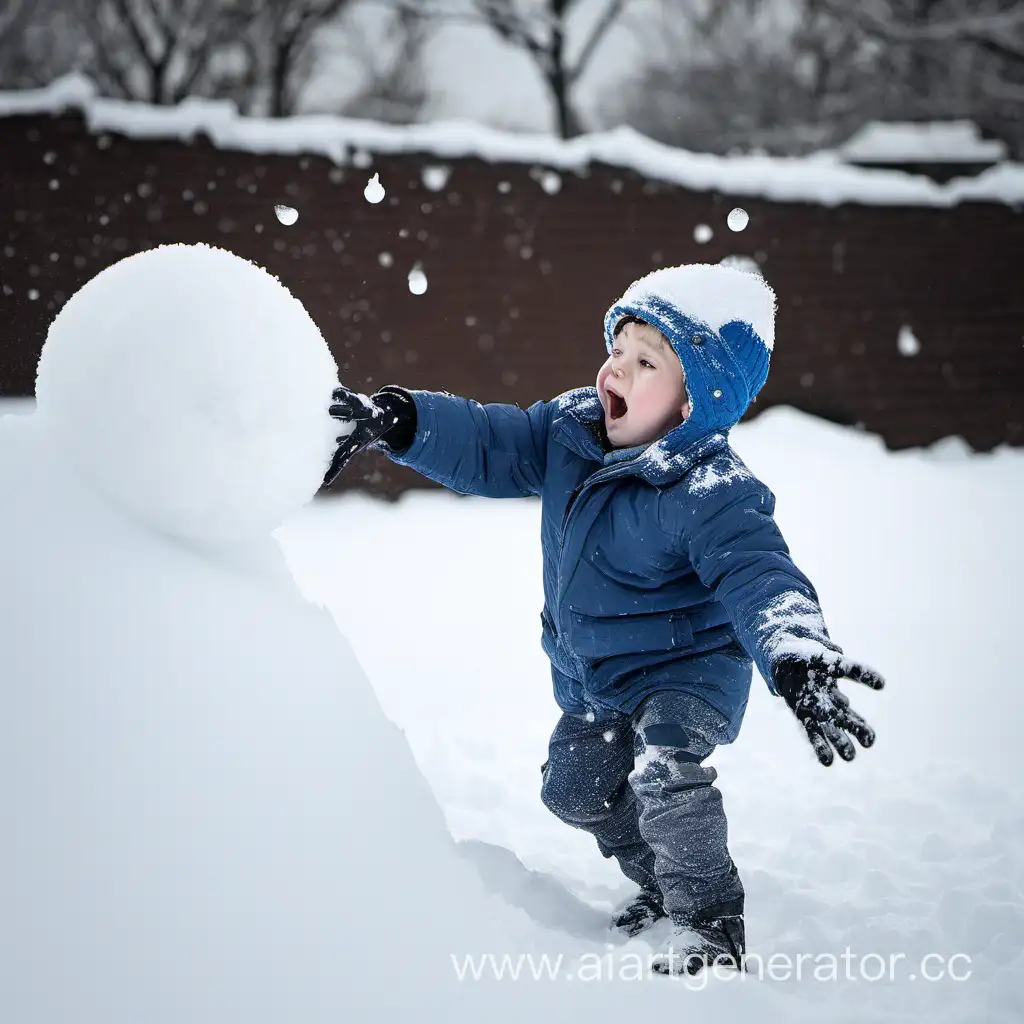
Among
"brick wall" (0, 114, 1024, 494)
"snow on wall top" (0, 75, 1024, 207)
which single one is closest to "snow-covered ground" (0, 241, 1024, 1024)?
"brick wall" (0, 114, 1024, 494)

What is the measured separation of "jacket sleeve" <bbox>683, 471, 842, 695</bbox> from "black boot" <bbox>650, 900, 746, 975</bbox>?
59 cm

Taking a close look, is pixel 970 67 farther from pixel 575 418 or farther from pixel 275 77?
pixel 575 418

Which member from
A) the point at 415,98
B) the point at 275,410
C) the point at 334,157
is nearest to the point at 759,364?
the point at 275,410

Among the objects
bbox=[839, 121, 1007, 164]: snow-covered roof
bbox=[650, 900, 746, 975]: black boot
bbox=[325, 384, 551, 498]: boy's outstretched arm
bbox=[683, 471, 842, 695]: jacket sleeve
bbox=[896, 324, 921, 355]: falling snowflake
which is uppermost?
bbox=[839, 121, 1007, 164]: snow-covered roof

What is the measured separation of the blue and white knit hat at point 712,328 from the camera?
187 centimetres

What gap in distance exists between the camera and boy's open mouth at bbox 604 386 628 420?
2020mm

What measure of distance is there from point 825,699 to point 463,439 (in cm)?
101

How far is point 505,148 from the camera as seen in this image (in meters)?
6.80

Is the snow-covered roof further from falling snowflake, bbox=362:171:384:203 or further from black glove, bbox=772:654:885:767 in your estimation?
black glove, bbox=772:654:885:767

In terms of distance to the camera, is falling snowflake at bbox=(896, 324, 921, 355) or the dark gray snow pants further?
falling snowflake at bbox=(896, 324, 921, 355)

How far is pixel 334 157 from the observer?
6.49 meters

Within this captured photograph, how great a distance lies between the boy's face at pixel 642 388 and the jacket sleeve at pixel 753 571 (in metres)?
0.21

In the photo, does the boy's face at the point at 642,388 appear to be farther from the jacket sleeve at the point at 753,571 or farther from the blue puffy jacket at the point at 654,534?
the jacket sleeve at the point at 753,571

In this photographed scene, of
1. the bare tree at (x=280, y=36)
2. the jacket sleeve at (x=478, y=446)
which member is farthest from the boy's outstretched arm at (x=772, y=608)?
the bare tree at (x=280, y=36)
